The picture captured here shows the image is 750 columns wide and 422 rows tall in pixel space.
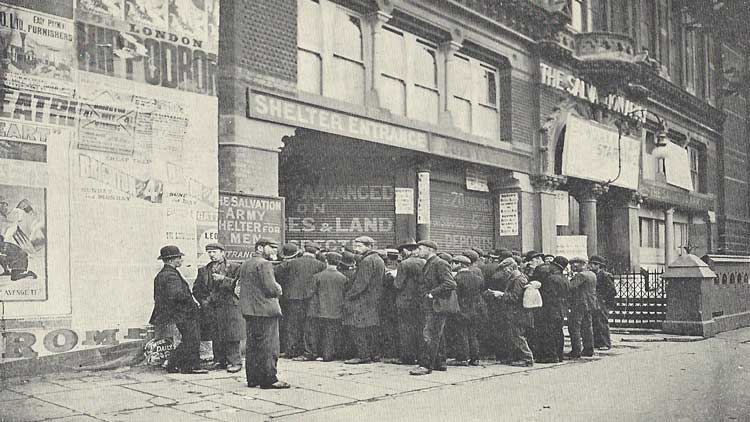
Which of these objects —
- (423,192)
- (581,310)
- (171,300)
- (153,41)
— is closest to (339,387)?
(171,300)

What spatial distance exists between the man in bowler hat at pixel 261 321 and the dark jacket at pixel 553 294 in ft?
15.7

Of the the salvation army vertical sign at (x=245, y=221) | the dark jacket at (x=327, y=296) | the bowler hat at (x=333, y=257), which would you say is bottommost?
the dark jacket at (x=327, y=296)

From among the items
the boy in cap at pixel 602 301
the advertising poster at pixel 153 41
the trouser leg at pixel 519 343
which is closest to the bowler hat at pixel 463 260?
the trouser leg at pixel 519 343

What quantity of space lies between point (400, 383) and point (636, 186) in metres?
18.7

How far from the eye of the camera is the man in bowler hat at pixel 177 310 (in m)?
10.4

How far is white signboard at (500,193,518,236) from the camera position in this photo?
21312 millimetres

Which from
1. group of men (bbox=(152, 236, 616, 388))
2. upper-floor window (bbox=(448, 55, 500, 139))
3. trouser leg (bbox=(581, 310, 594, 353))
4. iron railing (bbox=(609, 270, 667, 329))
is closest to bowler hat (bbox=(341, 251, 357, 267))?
group of men (bbox=(152, 236, 616, 388))

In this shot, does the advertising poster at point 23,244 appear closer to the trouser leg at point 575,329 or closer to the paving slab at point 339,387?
the paving slab at point 339,387

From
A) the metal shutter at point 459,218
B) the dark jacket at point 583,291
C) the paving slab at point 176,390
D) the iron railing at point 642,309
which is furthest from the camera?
the metal shutter at point 459,218

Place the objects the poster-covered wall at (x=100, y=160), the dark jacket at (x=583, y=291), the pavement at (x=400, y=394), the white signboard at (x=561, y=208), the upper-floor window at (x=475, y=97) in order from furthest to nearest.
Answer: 1. the white signboard at (x=561, y=208)
2. the upper-floor window at (x=475, y=97)
3. the dark jacket at (x=583, y=291)
4. the poster-covered wall at (x=100, y=160)
5. the pavement at (x=400, y=394)

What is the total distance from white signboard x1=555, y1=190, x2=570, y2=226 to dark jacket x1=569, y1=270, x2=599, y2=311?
31.4 ft

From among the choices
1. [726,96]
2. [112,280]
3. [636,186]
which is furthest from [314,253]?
[726,96]

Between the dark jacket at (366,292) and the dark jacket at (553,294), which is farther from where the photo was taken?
the dark jacket at (553,294)

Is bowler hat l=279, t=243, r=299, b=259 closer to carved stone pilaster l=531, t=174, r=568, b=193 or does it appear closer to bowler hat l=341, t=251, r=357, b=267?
bowler hat l=341, t=251, r=357, b=267
